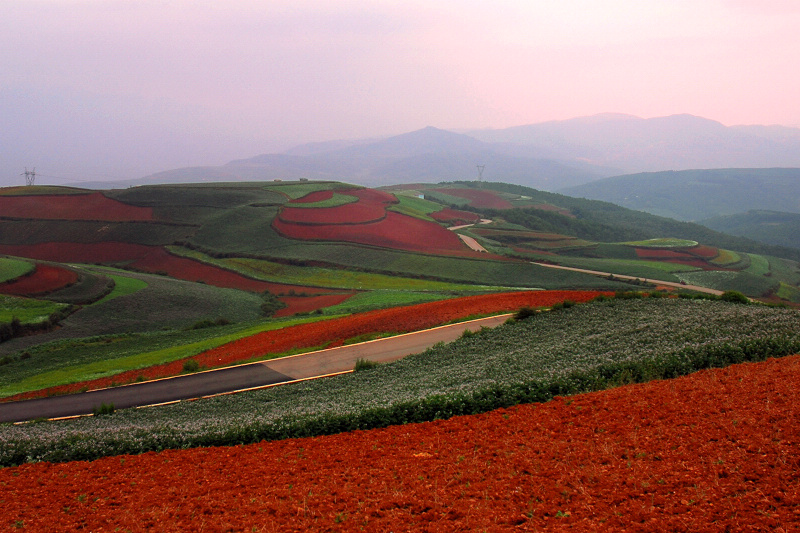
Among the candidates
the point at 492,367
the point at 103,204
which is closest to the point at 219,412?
the point at 492,367

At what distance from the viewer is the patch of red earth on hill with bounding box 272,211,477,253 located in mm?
84750

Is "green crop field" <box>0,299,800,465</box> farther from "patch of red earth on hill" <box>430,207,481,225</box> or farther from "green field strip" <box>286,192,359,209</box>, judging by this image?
"patch of red earth on hill" <box>430,207,481,225</box>

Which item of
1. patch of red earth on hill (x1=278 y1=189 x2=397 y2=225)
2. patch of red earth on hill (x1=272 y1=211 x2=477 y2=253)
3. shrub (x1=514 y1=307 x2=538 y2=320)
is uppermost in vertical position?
patch of red earth on hill (x1=278 y1=189 x2=397 y2=225)

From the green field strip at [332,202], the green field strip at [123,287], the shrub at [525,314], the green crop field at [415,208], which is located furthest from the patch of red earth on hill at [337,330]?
the green crop field at [415,208]

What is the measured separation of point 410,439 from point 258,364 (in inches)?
553

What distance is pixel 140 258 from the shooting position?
2995 inches

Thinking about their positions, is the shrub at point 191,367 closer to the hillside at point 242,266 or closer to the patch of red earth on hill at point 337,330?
the patch of red earth on hill at point 337,330

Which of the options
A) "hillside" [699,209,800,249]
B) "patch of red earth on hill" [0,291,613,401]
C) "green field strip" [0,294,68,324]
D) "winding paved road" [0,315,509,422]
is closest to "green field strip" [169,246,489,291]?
"green field strip" [0,294,68,324]

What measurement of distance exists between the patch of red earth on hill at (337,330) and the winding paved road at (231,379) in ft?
5.87

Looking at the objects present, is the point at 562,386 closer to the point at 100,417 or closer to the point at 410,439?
the point at 410,439

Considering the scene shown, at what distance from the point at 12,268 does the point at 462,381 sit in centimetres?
5285

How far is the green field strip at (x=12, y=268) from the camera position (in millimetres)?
49500

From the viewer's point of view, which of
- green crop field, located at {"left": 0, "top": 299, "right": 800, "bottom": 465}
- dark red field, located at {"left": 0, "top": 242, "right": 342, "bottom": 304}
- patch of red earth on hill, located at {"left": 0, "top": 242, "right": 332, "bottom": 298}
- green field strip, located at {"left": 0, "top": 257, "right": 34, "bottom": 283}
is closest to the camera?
green crop field, located at {"left": 0, "top": 299, "right": 800, "bottom": 465}

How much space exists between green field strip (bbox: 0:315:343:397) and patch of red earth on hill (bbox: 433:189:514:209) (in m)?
126
